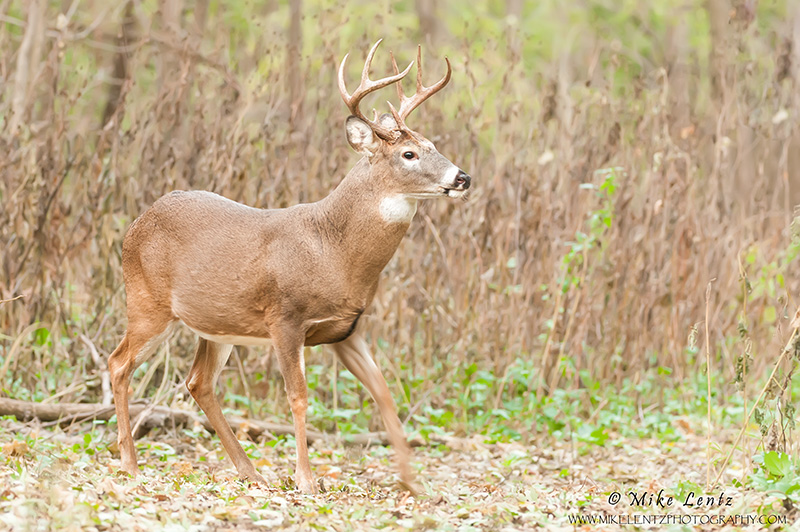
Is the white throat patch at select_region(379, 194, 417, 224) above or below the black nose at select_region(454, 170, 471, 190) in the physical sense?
below

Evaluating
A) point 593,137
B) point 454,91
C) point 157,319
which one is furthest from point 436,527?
point 454,91

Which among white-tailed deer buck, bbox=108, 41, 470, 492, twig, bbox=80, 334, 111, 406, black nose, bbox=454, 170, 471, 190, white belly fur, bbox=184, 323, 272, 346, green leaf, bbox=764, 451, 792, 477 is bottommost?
twig, bbox=80, 334, 111, 406

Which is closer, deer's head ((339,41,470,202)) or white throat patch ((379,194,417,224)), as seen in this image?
deer's head ((339,41,470,202))

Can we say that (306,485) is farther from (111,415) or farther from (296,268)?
(111,415)

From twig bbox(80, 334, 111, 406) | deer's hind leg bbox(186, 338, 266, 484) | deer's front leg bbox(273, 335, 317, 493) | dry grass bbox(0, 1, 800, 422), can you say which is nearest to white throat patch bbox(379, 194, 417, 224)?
deer's front leg bbox(273, 335, 317, 493)

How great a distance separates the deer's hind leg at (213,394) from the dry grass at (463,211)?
1.57 meters

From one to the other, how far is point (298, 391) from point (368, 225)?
37.5 inches

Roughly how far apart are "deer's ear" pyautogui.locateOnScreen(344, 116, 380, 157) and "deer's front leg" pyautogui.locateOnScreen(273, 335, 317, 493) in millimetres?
1070

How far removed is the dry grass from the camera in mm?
7590

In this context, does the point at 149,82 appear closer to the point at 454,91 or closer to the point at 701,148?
the point at 454,91

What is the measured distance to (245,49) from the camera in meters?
9.11

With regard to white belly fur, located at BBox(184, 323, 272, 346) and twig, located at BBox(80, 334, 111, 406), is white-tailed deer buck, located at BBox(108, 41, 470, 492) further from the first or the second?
twig, located at BBox(80, 334, 111, 406)

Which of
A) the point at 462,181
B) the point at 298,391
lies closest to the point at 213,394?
the point at 298,391

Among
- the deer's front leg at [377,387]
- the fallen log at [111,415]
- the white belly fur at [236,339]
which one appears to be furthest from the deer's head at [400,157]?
the fallen log at [111,415]
